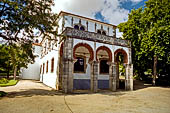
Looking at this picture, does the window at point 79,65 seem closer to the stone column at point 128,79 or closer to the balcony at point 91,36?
the balcony at point 91,36

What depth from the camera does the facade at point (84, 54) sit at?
39.7ft

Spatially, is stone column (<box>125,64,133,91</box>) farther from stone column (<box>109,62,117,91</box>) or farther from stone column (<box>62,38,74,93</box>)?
stone column (<box>62,38,74,93</box>)

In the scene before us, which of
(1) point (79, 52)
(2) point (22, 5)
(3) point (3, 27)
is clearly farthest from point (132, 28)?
(3) point (3, 27)

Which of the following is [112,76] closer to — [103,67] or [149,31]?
→ [103,67]

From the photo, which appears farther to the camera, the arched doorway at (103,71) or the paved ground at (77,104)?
the arched doorway at (103,71)

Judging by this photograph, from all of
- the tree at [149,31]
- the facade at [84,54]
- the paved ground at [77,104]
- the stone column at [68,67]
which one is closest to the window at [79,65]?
the facade at [84,54]

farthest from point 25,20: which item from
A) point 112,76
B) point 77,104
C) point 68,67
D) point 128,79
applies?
point 128,79

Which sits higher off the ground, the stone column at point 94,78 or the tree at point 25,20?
the tree at point 25,20

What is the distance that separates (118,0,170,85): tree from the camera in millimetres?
15410

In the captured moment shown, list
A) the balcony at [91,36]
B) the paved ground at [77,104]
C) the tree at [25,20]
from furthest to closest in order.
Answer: the balcony at [91,36]
the tree at [25,20]
the paved ground at [77,104]

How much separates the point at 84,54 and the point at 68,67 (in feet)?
18.2

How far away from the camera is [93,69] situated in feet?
42.9

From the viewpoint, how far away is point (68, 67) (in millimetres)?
11789

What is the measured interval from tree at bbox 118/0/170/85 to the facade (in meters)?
2.18
